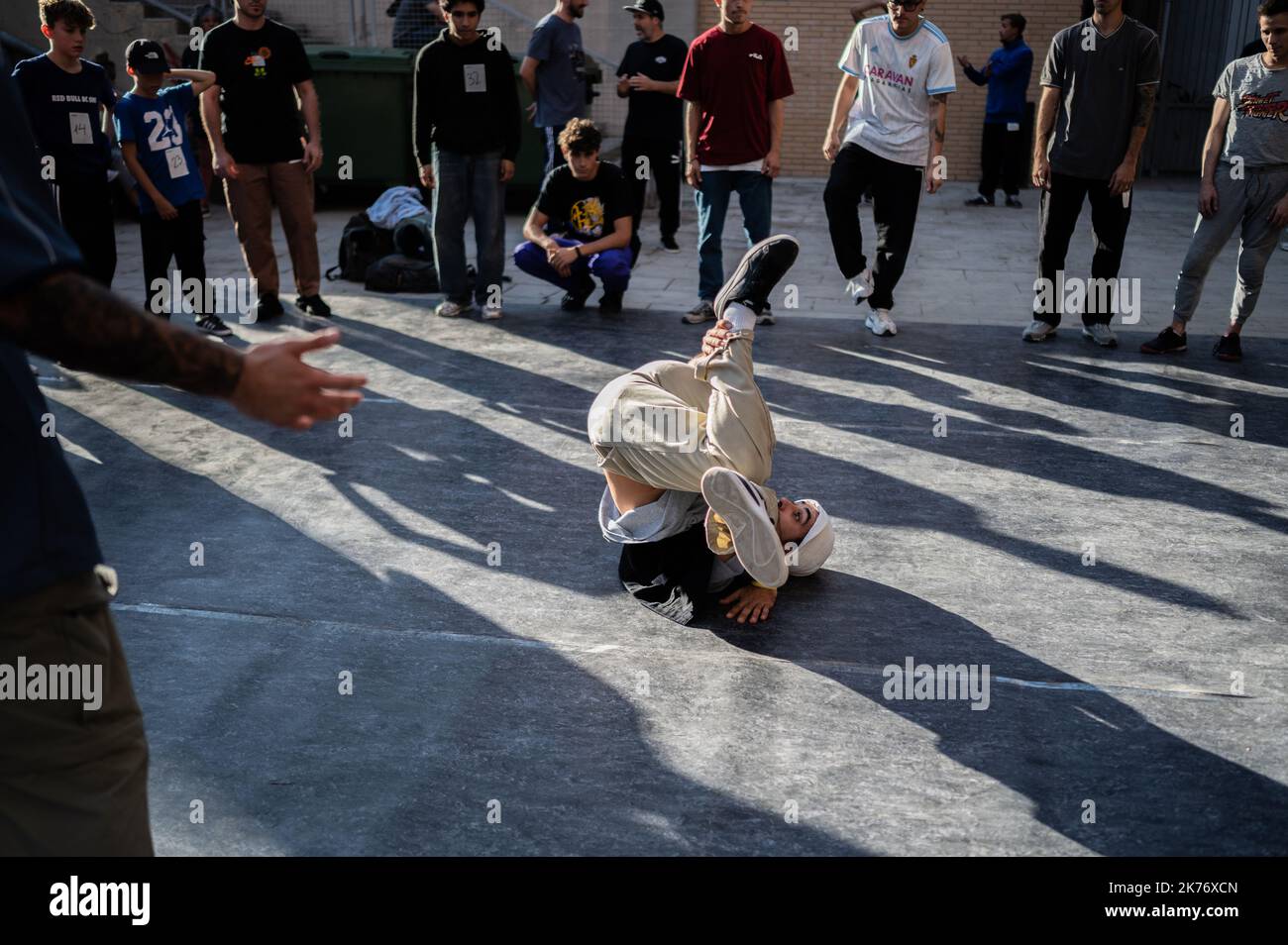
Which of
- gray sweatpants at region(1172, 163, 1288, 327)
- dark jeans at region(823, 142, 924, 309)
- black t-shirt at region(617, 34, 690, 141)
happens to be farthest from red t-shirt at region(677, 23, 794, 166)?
gray sweatpants at region(1172, 163, 1288, 327)

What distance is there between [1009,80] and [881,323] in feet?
22.5

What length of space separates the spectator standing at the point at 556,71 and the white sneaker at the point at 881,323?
315 centimetres

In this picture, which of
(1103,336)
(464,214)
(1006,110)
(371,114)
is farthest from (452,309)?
(1006,110)

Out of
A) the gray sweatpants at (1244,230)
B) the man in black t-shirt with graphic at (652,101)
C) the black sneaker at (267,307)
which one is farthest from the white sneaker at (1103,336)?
the black sneaker at (267,307)

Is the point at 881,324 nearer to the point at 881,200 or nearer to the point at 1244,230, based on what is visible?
the point at 881,200

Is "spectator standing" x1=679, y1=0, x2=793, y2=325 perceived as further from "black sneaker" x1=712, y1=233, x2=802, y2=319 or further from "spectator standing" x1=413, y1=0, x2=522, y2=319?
"black sneaker" x1=712, y1=233, x2=802, y2=319

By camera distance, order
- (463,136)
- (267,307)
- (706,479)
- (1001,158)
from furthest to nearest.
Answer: (1001,158) → (267,307) → (463,136) → (706,479)

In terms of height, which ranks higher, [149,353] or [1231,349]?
[149,353]

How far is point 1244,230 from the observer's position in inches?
263

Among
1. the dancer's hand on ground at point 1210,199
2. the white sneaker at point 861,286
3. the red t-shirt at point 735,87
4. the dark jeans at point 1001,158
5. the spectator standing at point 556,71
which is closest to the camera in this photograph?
the dancer's hand on ground at point 1210,199

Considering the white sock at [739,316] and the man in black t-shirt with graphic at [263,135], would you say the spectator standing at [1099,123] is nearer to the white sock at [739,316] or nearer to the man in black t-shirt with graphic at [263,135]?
the white sock at [739,316]

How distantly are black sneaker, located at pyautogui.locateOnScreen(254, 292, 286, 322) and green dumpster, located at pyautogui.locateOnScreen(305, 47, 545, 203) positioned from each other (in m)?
4.59

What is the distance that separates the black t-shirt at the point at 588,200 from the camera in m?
7.80
